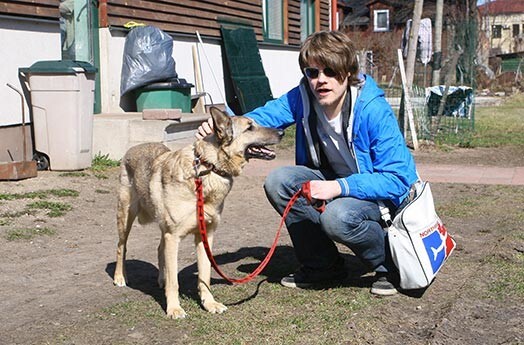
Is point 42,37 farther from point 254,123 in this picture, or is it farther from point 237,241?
point 254,123

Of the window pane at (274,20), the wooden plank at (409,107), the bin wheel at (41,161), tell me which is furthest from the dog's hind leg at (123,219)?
the window pane at (274,20)

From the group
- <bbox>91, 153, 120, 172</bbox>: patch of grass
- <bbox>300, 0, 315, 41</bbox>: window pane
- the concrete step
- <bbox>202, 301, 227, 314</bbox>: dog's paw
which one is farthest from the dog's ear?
<bbox>300, 0, 315, 41</bbox>: window pane

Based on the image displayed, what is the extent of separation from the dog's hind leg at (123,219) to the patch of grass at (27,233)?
1.60 metres

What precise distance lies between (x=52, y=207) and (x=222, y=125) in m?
3.71

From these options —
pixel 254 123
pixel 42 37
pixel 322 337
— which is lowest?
pixel 322 337

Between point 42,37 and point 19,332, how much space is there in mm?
6232

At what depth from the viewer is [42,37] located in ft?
31.6

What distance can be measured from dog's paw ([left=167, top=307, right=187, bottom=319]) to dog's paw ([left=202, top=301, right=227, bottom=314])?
15 cm

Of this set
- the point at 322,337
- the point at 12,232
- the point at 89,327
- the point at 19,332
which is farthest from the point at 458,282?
the point at 12,232

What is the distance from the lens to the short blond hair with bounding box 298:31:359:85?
14.5ft

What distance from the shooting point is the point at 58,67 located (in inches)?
351

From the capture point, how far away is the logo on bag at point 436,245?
15.1 ft

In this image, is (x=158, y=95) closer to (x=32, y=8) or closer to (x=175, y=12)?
(x=175, y=12)

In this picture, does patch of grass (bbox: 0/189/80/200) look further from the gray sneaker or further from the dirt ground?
the gray sneaker
